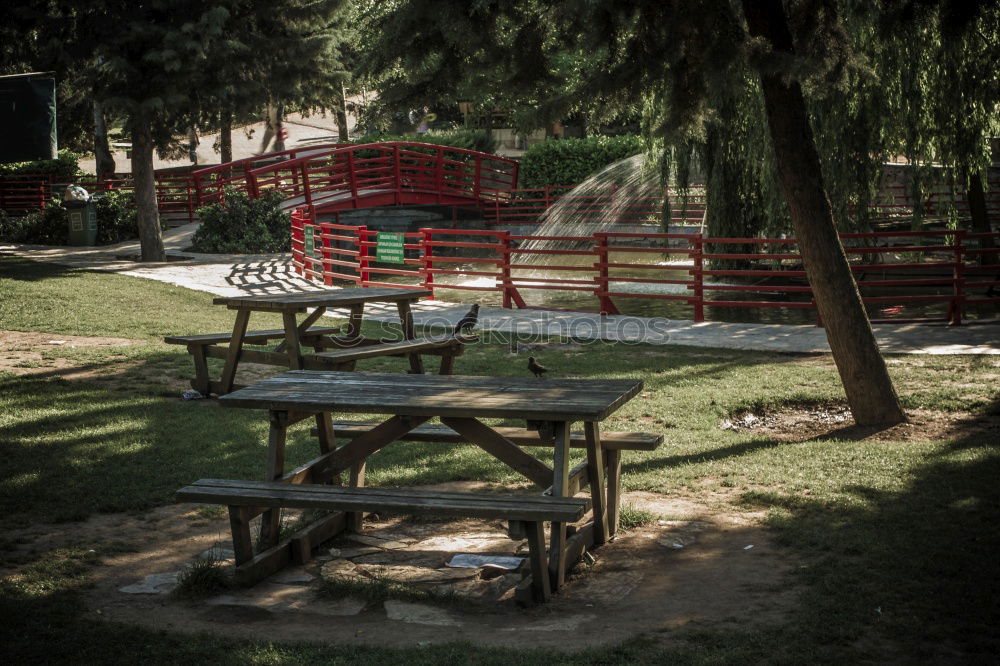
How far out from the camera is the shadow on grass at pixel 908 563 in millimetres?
4172

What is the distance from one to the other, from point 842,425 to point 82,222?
76.1ft

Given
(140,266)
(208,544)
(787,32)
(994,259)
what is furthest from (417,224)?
(208,544)

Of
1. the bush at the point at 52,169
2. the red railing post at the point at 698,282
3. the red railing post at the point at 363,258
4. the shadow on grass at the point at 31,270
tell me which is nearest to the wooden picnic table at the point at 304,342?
the red railing post at the point at 698,282

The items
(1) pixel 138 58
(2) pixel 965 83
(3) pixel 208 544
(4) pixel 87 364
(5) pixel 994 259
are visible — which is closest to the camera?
(3) pixel 208 544

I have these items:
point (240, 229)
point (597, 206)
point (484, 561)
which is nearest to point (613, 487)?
point (484, 561)

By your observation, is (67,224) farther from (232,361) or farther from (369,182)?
(232,361)

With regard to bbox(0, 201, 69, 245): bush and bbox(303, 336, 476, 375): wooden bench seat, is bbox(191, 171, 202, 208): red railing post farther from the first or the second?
bbox(303, 336, 476, 375): wooden bench seat

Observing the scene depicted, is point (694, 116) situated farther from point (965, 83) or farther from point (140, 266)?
point (140, 266)

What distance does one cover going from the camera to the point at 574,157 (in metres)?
35.6

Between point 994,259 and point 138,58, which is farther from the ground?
point 138,58

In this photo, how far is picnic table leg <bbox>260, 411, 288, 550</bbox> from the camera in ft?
17.7

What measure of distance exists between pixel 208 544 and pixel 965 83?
13686mm

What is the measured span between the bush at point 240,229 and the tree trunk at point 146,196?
8.67 ft

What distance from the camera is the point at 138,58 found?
2134cm
